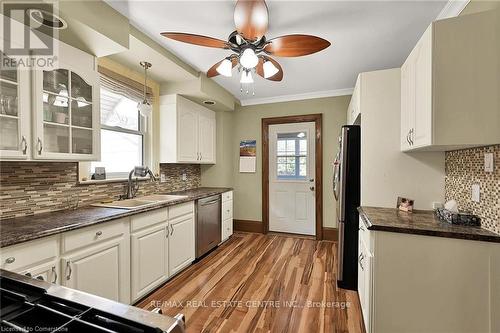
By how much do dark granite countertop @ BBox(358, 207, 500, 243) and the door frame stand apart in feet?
6.10

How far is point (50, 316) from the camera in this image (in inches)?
23.6

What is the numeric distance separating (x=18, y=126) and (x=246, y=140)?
320 centimetres

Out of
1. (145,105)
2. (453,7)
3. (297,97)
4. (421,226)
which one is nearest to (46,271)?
(145,105)

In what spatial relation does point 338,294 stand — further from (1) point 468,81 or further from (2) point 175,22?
(2) point 175,22

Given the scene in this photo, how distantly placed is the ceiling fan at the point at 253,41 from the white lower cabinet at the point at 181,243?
1675 millimetres

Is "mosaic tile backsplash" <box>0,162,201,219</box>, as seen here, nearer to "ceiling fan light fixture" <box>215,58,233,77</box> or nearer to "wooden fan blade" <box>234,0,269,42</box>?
"ceiling fan light fixture" <box>215,58,233,77</box>

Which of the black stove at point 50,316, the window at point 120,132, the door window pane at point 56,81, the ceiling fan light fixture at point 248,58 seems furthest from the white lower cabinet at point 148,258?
the ceiling fan light fixture at point 248,58

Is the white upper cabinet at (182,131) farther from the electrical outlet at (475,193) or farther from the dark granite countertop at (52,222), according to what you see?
the electrical outlet at (475,193)

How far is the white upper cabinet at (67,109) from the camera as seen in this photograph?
156 centimetres

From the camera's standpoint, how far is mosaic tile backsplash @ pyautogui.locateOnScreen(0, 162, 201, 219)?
1647mm

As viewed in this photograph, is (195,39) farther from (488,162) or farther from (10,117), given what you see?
(488,162)

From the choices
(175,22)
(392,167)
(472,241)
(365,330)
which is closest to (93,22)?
(175,22)

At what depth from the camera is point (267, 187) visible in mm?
4180

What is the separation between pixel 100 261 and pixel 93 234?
0.23 metres
